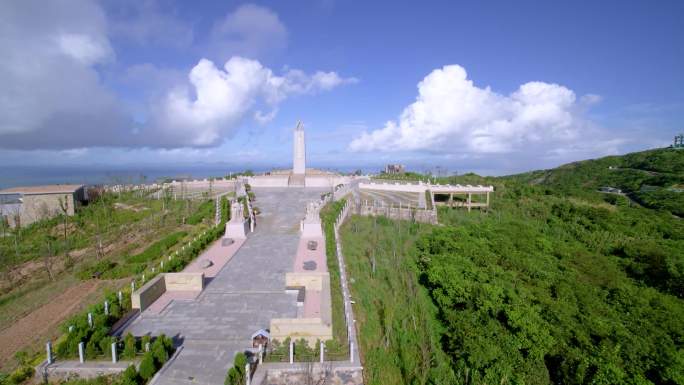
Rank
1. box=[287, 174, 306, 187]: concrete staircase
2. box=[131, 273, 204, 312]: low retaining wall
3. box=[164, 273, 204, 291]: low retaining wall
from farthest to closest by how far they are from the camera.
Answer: box=[287, 174, 306, 187]: concrete staircase < box=[164, 273, 204, 291]: low retaining wall < box=[131, 273, 204, 312]: low retaining wall

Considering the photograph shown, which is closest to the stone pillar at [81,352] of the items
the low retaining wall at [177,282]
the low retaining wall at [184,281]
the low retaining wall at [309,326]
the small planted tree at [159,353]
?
the small planted tree at [159,353]

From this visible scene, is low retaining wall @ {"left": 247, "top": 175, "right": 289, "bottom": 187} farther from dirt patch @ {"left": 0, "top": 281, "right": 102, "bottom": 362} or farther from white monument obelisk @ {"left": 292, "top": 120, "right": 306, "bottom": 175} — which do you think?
dirt patch @ {"left": 0, "top": 281, "right": 102, "bottom": 362}

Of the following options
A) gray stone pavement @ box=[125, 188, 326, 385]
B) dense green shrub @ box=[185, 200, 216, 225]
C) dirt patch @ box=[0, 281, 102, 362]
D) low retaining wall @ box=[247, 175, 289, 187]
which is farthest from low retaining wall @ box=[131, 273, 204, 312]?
low retaining wall @ box=[247, 175, 289, 187]

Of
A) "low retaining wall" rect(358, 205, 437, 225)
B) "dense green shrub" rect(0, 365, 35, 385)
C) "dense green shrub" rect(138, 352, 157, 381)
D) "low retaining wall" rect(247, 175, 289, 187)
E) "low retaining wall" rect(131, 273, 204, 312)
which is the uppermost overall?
"low retaining wall" rect(247, 175, 289, 187)

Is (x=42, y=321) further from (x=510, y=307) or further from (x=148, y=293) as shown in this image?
(x=510, y=307)

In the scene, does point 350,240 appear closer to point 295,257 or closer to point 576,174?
point 295,257

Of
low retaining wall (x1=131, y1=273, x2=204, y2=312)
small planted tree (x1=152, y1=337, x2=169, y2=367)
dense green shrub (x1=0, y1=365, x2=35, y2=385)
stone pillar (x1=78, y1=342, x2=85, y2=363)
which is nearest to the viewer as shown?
dense green shrub (x1=0, y1=365, x2=35, y2=385)

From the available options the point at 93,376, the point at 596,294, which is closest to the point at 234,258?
the point at 93,376
